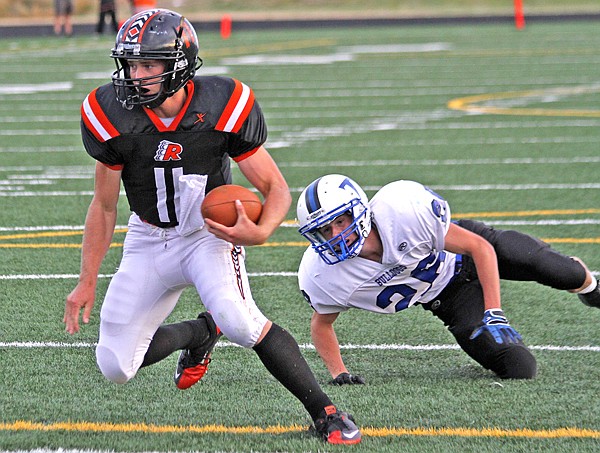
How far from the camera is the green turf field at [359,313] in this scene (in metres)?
4.05

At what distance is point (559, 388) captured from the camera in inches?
176

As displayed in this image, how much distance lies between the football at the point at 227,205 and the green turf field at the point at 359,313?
74 centimetres

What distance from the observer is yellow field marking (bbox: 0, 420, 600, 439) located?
155 inches

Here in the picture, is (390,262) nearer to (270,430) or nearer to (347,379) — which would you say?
(347,379)

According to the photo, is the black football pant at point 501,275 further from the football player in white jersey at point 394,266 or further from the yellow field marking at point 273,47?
the yellow field marking at point 273,47

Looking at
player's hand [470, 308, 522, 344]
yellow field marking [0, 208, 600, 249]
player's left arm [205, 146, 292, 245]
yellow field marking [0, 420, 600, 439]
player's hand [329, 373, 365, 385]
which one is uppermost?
player's left arm [205, 146, 292, 245]

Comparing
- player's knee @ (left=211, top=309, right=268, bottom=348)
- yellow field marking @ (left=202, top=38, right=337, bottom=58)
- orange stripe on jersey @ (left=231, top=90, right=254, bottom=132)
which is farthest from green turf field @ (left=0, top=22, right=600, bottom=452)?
yellow field marking @ (left=202, top=38, right=337, bottom=58)

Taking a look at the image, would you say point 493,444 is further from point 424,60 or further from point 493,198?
point 424,60

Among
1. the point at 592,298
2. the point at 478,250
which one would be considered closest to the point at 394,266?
the point at 478,250

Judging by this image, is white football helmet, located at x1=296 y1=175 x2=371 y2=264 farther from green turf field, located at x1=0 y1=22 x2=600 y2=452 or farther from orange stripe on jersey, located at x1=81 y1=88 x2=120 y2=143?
orange stripe on jersey, located at x1=81 y1=88 x2=120 y2=143

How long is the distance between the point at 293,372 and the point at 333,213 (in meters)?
0.66

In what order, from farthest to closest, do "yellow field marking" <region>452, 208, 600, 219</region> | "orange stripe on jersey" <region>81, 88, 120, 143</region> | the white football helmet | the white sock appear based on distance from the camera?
"yellow field marking" <region>452, 208, 600, 219</region>, the white sock, the white football helmet, "orange stripe on jersey" <region>81, 88, 120, 143</region>

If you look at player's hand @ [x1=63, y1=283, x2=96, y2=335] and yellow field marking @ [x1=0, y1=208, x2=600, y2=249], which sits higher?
player's hand @ [x1=63, y1=283, x2=96, y2=335]

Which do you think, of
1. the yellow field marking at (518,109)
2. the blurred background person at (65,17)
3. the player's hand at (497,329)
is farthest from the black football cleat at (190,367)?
the blurred background person at (65,17)
